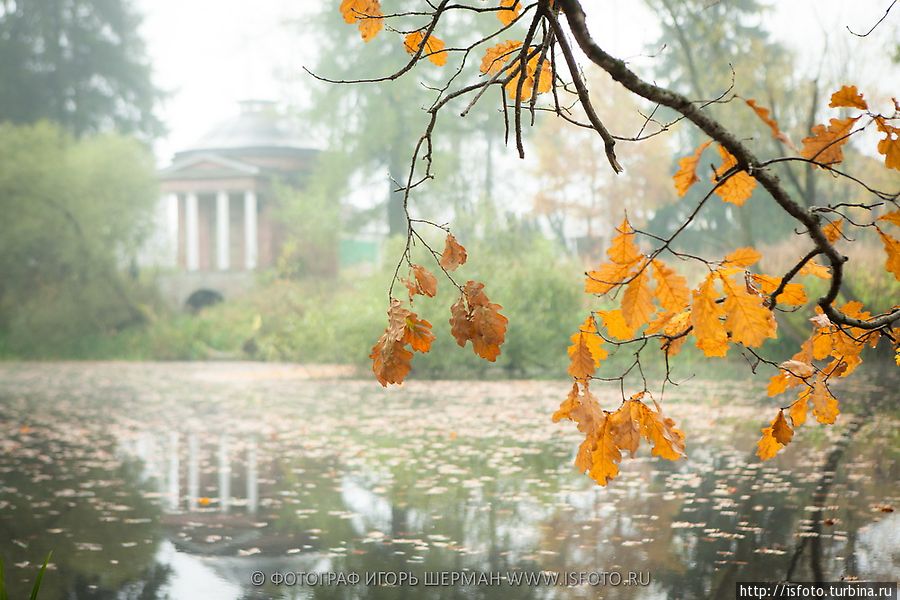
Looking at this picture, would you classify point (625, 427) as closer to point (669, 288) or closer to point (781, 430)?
point (669, 288)

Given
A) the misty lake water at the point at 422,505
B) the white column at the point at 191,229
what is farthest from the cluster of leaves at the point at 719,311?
the white column at the point at 191,229

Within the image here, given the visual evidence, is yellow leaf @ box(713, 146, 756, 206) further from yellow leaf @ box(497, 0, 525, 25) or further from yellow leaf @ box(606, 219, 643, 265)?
yellow leaf @ box(497, 0, 525, 25)

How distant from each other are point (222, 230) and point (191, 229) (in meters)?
1.24

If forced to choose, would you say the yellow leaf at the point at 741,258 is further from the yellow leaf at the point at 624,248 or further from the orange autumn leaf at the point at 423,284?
the orange autumn leaf at the point at 423,284

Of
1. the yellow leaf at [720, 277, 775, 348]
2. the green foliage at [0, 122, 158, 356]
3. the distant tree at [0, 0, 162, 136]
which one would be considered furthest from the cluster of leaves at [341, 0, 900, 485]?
the distant tree at [0, 0, 162, 136]

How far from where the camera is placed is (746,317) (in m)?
1.60

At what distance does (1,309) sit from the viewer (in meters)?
23.3

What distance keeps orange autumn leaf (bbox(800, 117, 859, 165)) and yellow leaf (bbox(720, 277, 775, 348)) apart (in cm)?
50

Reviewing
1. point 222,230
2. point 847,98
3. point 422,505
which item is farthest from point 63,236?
point 847,98

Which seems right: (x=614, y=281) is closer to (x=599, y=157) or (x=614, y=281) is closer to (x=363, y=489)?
(x=363, y=489)

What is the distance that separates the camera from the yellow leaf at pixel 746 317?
5.19 ft

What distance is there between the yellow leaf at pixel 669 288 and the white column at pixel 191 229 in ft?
102

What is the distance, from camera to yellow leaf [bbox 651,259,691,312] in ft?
5.62

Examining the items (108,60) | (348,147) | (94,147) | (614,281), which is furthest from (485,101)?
(614,281)
